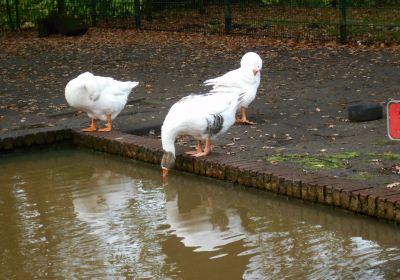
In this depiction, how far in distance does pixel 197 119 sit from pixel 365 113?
2601 mm

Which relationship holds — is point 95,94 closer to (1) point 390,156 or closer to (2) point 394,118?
(1) point 390,156

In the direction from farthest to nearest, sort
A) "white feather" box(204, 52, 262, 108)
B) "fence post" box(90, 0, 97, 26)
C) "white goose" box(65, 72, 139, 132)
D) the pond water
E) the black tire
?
1. "fence post" box(90, 0, 97, 26)
2. the black tire
3. "white goose" box(65, 72, 139, 132)
4. "white feather" box(204, 52, 262, 108)
5. the pond water

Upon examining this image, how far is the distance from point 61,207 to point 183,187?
1.12 m

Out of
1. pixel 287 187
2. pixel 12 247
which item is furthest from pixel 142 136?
pixel 12 247

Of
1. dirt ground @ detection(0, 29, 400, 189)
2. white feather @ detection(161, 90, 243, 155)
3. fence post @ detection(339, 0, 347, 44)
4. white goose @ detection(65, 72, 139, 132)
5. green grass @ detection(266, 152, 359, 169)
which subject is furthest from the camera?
fence post @ detection(339, 0, 347, 44)

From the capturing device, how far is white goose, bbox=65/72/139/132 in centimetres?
886

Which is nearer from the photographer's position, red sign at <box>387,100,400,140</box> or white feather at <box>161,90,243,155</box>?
red sign at <box>387,100,400,140</box>

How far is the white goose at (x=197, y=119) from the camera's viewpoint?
7.27 metres

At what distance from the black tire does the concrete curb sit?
2112mm

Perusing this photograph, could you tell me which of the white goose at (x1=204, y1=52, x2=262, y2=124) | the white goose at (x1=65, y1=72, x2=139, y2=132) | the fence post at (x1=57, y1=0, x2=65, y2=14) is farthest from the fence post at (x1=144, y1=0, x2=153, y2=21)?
the white goose at (x1=204, y1=52, x2=262, y2=124)

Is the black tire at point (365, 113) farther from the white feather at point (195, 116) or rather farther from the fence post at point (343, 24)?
the fence post at point (343, 24)

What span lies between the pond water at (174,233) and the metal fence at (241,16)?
32.7ft

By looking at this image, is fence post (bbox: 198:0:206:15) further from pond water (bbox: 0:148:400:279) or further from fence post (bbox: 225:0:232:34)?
pond water (bbox: 0:148:400:279)

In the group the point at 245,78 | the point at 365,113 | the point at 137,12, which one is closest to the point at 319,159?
the point at 245,78
